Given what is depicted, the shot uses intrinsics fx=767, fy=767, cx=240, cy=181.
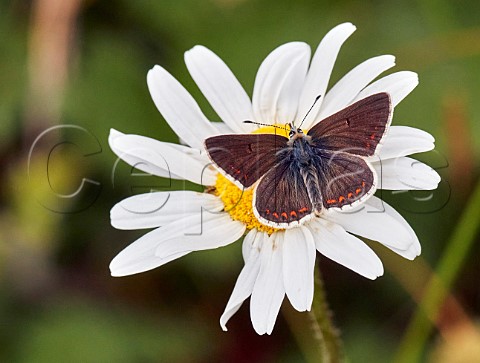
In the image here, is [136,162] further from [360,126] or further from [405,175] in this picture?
[405,175]

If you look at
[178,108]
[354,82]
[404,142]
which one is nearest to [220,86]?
[178,108]

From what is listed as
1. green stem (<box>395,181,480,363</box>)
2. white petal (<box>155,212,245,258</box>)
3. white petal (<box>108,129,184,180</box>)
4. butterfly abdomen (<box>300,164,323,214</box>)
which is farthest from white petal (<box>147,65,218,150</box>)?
green stem (<box>395,181,480,363</box>)

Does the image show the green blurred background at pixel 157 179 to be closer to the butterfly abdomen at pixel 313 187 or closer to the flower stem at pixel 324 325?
the flower stem at pixel 324 325

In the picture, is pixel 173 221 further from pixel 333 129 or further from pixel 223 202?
pixel 333 129

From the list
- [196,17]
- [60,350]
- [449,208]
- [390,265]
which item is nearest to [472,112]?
[449,208]

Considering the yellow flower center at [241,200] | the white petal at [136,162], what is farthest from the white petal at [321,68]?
the white petal at [136,162]

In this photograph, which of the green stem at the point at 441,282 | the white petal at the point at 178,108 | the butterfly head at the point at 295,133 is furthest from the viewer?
the green stem at the point at 441,282
